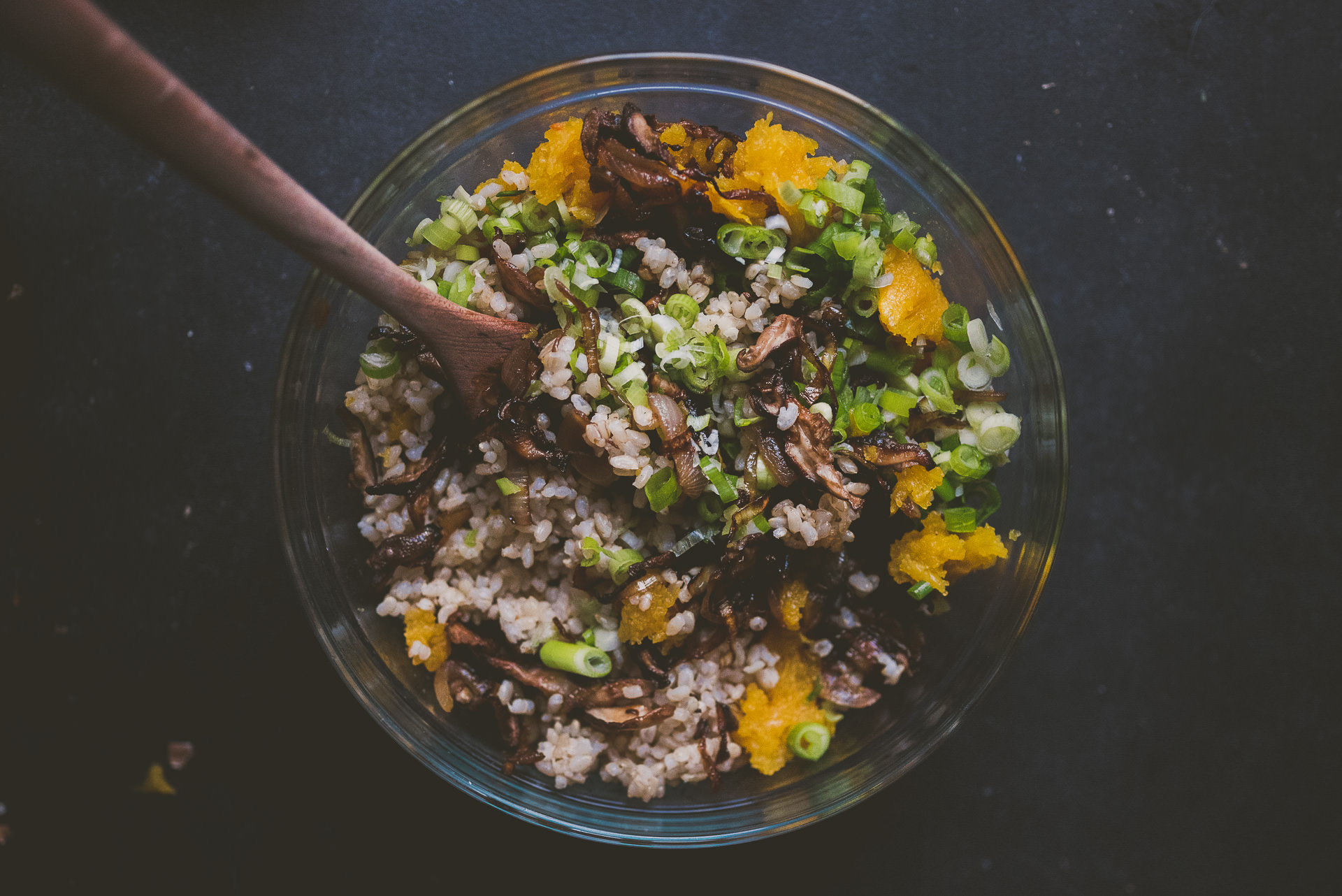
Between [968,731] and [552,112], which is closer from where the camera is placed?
[552,112]

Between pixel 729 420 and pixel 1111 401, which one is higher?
pixel 1111 401

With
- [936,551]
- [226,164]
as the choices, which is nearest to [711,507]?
[936,551]

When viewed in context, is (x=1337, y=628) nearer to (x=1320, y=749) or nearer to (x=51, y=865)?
(x=1320, y=749)

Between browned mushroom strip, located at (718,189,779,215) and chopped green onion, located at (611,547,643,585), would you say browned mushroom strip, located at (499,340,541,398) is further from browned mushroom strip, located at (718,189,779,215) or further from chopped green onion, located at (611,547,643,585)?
browned mushroom strip, located at (718,189,779,215)

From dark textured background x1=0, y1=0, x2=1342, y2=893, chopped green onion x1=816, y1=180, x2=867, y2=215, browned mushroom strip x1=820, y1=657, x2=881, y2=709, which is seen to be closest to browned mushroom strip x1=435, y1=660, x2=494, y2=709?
dark textured background x1=0, y1=0, x2=1342, y2=893

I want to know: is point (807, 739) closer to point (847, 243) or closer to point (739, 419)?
point (739, 419)

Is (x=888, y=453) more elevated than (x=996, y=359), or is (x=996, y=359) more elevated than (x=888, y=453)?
(x=996, y=359)

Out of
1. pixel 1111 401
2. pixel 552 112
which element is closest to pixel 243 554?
pixel 552 112

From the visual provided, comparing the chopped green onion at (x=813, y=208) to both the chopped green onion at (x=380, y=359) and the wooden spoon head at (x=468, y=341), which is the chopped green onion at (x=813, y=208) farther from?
the chopped green onion at (x=380, y=359)
